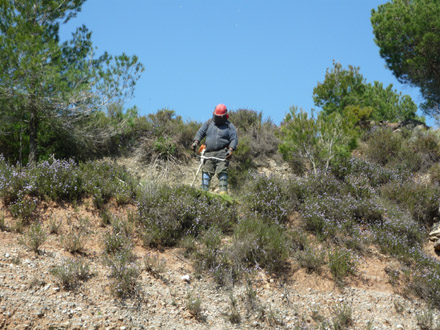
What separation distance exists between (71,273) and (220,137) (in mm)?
5353

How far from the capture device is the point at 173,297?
6.05 meters

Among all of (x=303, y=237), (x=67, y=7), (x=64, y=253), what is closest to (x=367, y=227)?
(x=303, y=237)

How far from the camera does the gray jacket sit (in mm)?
10211

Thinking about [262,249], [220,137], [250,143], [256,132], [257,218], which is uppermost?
[256,132]

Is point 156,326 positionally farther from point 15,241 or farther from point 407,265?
point 407,265

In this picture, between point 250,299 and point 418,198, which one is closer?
point 250,299

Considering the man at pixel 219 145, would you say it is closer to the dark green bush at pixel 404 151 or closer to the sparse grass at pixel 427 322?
the sparse grass at pixel 427 322

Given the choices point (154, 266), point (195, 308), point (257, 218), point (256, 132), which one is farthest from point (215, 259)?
point (256, 132)

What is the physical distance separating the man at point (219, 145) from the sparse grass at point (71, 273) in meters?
4.26

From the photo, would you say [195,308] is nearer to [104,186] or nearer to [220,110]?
[104,186]

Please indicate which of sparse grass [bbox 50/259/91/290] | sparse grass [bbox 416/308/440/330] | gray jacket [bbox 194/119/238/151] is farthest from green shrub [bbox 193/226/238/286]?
gray jacket [bbox 194/119/238/151]

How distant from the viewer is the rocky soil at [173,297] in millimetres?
5340

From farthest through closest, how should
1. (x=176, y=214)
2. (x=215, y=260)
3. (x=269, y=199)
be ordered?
1. (x=269, y=199)
2. (x=176, y=214)
3. (x=215, y=260)

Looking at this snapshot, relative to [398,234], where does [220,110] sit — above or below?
above
